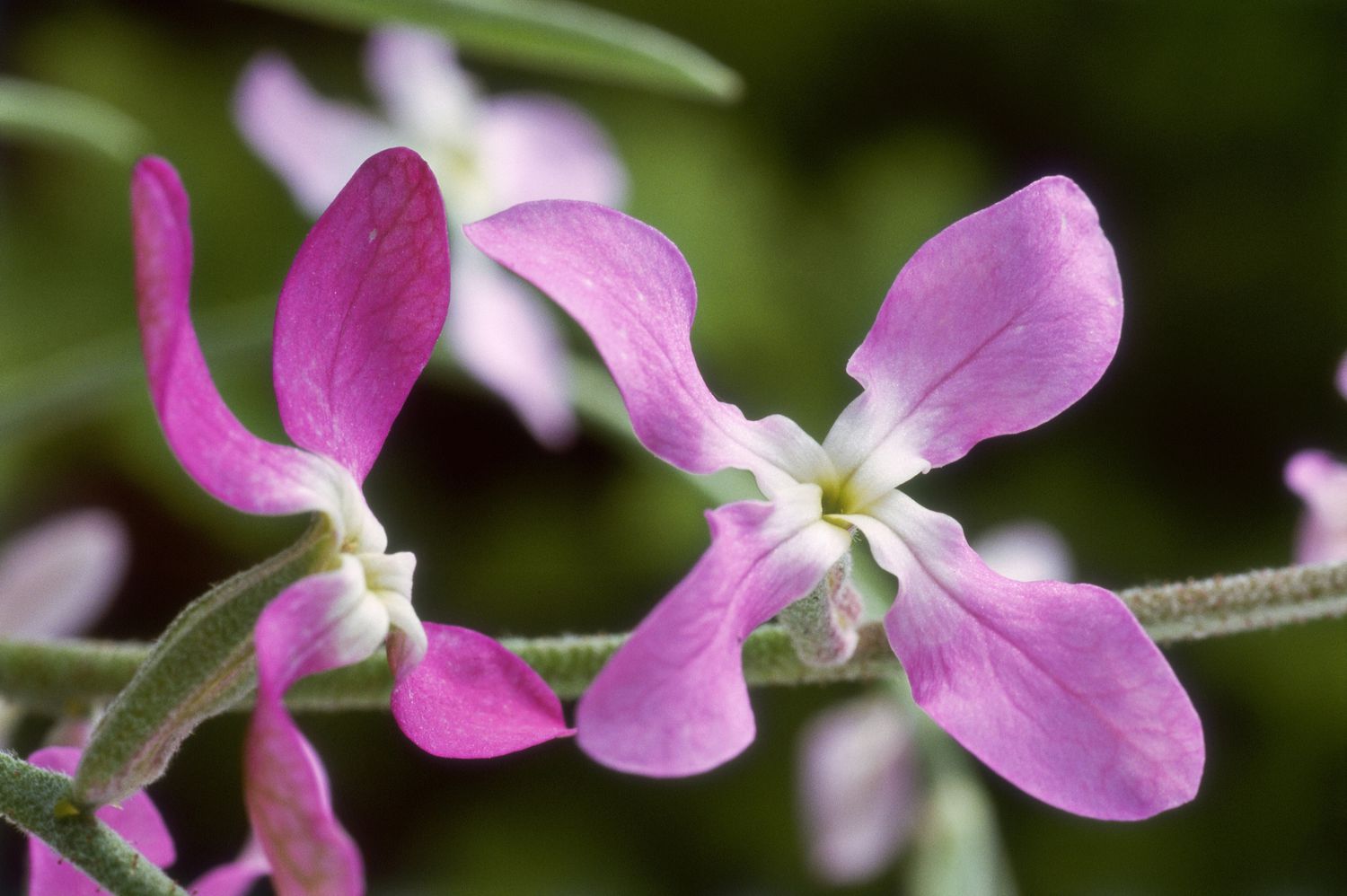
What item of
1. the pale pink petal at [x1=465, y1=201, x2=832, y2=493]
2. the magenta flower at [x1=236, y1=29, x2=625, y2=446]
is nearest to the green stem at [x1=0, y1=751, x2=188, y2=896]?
the pale pink petal at [x1=465, y1=201, x2=832, y2=493]

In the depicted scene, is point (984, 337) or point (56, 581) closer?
point (984, 337)

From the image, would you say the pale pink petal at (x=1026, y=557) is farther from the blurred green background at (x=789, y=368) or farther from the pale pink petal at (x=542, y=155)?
the pale pink petal at (x=542, y=155)

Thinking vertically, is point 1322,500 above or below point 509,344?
above

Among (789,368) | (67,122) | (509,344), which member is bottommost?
(789,368)

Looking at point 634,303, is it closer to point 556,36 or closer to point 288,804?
point 288,804

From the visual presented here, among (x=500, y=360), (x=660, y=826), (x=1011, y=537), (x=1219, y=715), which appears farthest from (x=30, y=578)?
(x=1219, y=715)

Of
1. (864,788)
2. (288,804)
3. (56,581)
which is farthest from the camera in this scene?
(864,788)

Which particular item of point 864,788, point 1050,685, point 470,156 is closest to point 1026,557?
point 864,788

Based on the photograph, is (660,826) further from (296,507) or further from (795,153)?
(296,507)
